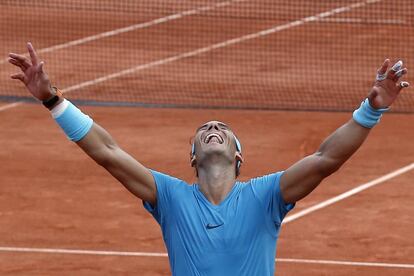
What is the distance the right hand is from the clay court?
604 centimetres

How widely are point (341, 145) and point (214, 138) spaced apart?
71 cm

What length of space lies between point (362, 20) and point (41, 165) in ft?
44.4

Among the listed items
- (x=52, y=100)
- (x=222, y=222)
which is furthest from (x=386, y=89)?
(x=52, y=100)

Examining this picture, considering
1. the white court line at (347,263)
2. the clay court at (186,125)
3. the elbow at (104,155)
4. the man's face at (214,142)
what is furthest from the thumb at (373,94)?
the white court line at (347,263)

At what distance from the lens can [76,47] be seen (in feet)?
82.0

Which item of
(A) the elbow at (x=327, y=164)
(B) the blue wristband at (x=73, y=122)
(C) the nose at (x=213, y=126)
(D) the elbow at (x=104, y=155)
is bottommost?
(A) the elbow at (x=327, y=164)

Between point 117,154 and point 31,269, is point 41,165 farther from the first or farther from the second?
point 117,154

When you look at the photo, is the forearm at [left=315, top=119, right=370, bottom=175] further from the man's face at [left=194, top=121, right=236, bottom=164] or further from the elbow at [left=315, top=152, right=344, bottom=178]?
the man's face at [left=194, top=121, right=236, bottom=164]

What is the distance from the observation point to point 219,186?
21.2ft

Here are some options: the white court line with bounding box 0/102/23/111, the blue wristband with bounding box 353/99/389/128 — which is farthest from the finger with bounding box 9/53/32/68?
the white court line with bounding box 0/102/23/111

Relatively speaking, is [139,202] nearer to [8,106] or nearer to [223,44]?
[8,106]

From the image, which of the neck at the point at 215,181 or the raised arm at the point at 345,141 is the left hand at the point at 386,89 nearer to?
the raised arm at the point at 345,141

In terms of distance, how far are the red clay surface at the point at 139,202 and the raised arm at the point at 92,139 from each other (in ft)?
18.7

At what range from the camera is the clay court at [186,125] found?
511 inches
